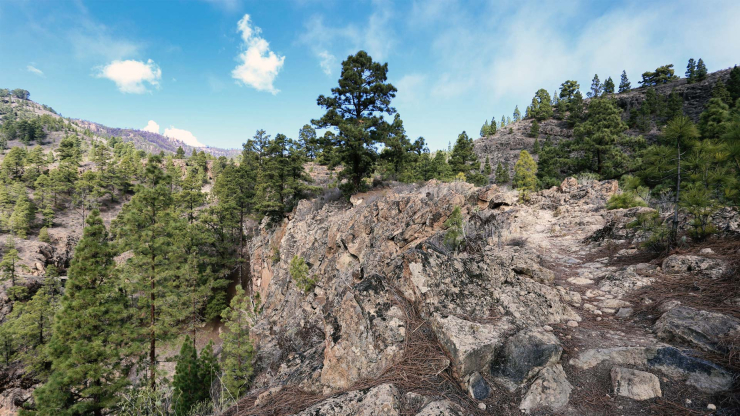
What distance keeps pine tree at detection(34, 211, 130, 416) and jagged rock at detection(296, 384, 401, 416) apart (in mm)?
12234

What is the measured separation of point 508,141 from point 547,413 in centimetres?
6716

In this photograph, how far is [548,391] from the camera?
8.46ft

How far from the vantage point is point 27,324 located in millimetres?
20266

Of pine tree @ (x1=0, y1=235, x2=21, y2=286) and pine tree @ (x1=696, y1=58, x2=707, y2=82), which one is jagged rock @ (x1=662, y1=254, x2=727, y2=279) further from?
pine tree @ (x1=696, y1=58, x2=707, y2=82)

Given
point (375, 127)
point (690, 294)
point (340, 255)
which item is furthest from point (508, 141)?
point (690, 294)

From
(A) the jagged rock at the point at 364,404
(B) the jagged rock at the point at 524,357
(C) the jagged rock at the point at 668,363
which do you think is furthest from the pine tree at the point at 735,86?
(A) the jagged rock at the point at 364,404

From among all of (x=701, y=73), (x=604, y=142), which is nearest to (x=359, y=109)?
(x=604, y=142)

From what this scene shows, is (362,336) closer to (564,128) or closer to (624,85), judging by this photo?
(564,128)

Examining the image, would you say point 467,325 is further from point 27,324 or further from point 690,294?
point 27,324

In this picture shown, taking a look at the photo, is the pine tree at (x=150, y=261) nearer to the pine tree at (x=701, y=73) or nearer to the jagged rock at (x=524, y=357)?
the jagged rock at (x=524, y=357)

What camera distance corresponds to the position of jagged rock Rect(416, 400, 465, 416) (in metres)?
2.36

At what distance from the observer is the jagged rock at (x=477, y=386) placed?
2650 mm

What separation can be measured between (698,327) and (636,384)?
1288 millimetres

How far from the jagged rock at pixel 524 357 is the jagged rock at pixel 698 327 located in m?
1.28
